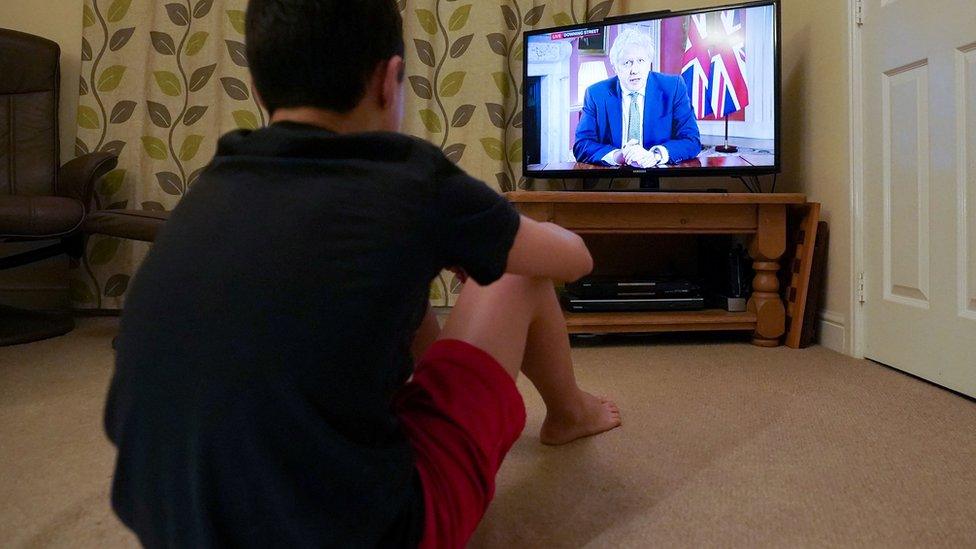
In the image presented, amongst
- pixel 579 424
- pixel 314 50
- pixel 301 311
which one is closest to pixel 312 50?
pixel 314 50

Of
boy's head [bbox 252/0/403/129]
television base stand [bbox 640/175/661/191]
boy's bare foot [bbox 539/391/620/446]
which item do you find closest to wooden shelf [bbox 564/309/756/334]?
television base stand [bbox 640/175/661/191]

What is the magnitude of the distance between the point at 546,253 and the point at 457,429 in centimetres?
19

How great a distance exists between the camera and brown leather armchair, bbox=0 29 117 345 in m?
Answer: 2.09

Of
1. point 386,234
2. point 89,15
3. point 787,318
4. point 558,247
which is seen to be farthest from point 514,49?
point 386,234

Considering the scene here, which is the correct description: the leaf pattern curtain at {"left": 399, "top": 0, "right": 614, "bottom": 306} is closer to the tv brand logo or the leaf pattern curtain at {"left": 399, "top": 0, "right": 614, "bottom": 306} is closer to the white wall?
the tv brand logo

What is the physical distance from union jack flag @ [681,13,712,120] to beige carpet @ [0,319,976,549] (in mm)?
876

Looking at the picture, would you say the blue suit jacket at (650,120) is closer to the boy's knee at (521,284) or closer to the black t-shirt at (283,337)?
the boy's knee at (521,284)

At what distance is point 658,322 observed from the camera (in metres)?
1.90

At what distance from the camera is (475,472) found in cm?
61

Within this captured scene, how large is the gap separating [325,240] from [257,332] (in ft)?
0.27

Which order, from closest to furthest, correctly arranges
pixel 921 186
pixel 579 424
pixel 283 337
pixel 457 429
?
pixel 283 337 < pixel 457 429 < pixel 579 424 < pixel 921 186

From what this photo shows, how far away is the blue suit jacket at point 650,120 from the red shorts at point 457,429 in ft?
4.97

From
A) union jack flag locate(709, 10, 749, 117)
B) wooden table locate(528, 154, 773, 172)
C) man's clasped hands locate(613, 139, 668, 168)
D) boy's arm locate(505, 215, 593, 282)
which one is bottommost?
boy's arm locate(505, 215, 593, 282)

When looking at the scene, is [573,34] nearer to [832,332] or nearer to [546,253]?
[832,332]
